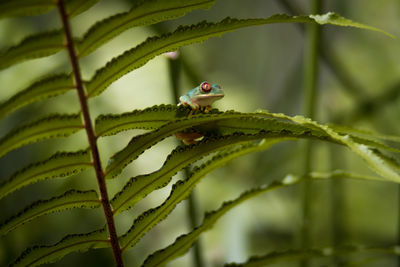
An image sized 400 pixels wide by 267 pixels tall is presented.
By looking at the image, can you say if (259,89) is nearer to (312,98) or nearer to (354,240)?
(354,240)

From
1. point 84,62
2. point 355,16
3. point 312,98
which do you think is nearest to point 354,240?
point 355,16

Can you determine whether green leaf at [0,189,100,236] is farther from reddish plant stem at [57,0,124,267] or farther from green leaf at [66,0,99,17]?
green leaf at [66,0,99,17]

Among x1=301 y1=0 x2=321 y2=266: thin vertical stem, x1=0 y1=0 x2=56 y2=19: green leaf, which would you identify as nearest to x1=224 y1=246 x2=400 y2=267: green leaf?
x1=301 y1=0 x2=321 y2=266: thin vertical stem

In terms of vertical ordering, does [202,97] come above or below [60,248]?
above

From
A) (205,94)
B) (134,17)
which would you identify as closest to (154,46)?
(134,17)

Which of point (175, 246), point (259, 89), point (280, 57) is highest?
point (280, 57)

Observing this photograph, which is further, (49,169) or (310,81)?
(310,81)

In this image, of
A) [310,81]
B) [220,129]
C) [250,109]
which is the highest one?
[250,109]

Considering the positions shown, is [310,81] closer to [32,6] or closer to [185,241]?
[185,241]
